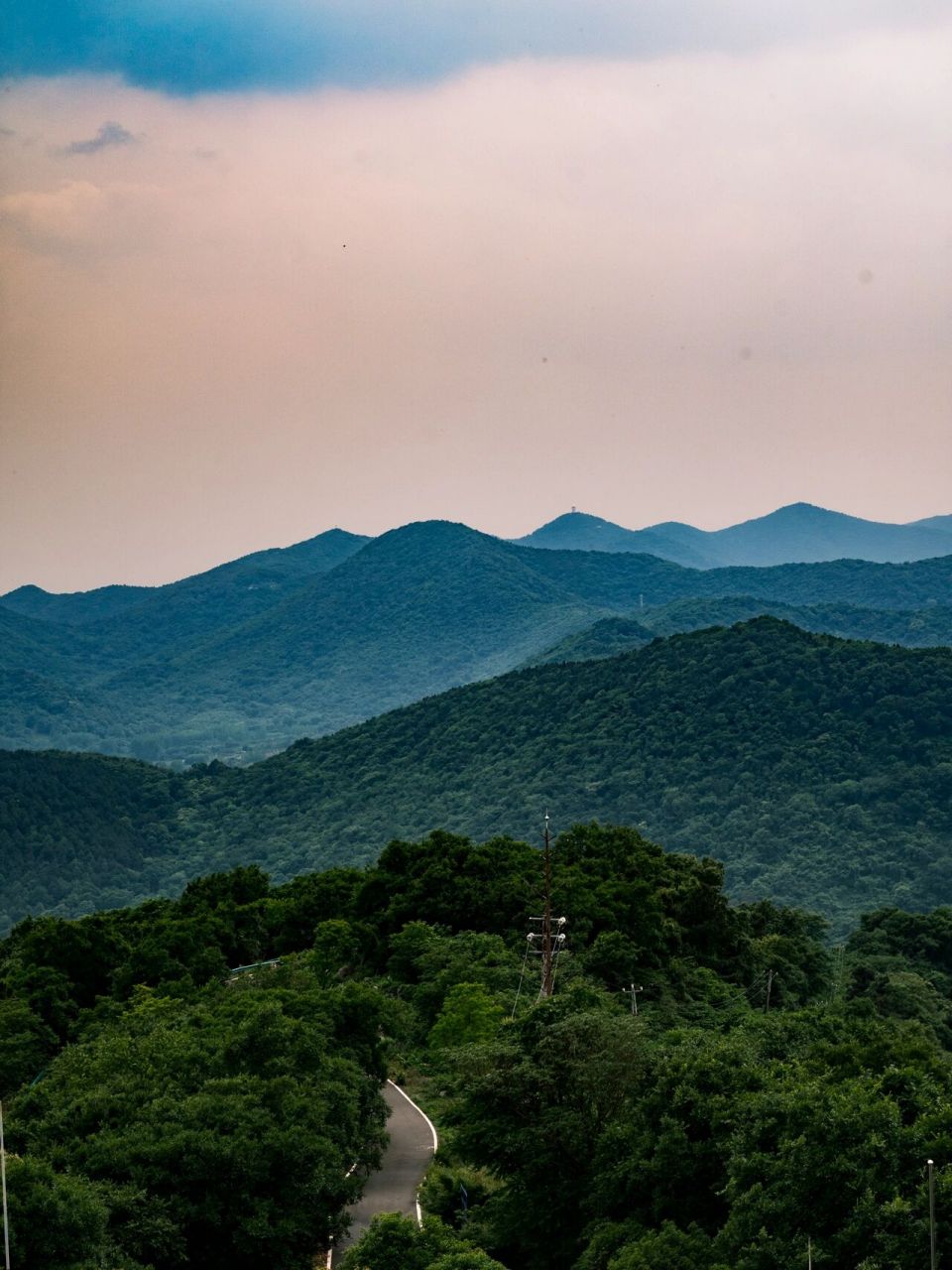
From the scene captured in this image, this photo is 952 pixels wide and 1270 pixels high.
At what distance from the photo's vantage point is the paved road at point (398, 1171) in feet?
82.7

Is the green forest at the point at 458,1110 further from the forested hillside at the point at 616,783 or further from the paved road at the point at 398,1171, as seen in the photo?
the forested hillside at the point at 616,783

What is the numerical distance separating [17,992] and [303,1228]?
1565 centimetres

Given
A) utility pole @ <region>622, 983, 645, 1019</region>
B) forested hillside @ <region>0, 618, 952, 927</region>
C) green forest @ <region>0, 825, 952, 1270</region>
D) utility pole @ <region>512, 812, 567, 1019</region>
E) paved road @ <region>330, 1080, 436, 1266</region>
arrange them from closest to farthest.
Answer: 1. green forest @ <region>0, 825, 952, 1270</region>
2. paved road @ <region>330, 1080, 436, 1266</region>
3. utility pole @ <region>512, 812, 567, 1019</region>
4. utility pole @ <region>622, 983, 645, 1019</region>
5. forested hillside @ <region>0, 618, 952, 927</region>

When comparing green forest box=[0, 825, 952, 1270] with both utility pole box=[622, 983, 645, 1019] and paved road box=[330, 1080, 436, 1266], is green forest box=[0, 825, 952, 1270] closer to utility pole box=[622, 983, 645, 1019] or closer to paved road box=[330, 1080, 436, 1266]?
utility pole box=[622, 983, 645, 1019]

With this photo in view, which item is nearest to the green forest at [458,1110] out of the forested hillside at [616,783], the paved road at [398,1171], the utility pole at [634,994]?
the utility pole at [634,994]

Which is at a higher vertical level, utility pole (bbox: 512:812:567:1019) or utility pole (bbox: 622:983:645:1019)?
utility pole (bbox: 512:812:567:1019)

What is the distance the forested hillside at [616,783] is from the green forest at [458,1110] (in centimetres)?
5293

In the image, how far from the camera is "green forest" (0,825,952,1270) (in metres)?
19.2

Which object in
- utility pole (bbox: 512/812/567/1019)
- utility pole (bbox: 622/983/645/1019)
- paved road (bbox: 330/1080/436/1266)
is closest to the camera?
paved road (bbox: 330/1080/436/1266)

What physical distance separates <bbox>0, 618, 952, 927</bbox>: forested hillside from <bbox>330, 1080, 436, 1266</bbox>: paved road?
191 feet

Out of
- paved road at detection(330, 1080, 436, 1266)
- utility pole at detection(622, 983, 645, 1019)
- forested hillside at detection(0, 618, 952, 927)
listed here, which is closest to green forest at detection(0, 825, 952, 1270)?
utility pole at detection(622, 983, 645, 1019)

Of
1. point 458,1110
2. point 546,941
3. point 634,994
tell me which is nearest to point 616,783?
point 634,994

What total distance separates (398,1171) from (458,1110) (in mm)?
2246

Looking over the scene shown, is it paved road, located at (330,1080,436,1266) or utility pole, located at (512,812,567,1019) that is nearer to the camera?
paved road, located at (330,1080,436,1266)
